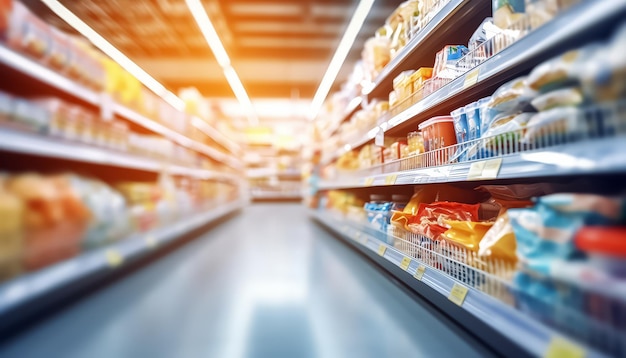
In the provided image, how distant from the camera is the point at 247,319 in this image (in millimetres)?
1333

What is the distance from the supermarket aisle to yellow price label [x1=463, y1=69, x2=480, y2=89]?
92 cm

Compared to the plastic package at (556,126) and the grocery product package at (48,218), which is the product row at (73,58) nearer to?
the grocery product package at (48,218)

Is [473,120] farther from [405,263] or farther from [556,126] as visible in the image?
[405,263]

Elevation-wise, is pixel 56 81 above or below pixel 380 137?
above

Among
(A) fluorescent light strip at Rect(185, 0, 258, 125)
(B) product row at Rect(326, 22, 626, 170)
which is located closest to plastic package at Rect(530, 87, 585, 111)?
(B) product row at Rect(326, 22, 626, 170)


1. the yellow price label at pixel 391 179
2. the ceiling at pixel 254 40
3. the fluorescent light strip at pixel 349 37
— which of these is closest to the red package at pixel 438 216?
the yellow price label at pixel 391 179

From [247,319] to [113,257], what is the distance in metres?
0.88

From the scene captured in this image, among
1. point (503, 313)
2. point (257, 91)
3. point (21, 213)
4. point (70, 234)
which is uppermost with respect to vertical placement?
point (257, 91)

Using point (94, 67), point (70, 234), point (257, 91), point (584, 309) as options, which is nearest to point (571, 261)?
point (584, 309)

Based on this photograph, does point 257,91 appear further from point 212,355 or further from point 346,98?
point 212,355

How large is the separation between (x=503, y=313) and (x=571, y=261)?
0.76 feet

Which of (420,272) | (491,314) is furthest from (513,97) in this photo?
(420,272)

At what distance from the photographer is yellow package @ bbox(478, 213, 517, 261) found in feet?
2.84

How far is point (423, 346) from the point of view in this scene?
1.08 m
